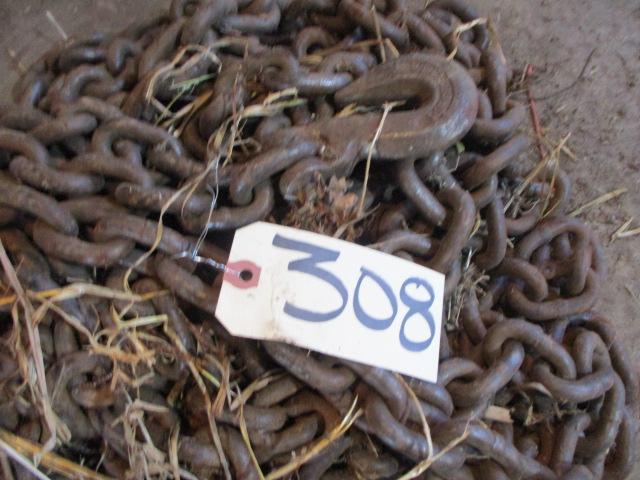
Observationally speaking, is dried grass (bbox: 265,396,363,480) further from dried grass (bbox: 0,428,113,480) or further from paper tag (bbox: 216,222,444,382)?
dried grass (bbox: 0,428,113,480)

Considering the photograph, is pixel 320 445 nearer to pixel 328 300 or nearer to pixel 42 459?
pixel 328 300

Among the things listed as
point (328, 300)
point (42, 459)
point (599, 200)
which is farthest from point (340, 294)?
point (599, 200)

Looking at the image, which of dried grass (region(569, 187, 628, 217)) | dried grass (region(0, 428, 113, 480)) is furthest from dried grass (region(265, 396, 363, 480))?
dried grass (region(569, 187, 628, 217))

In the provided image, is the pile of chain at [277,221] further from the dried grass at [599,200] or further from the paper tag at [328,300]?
the dried grass at [599,200]

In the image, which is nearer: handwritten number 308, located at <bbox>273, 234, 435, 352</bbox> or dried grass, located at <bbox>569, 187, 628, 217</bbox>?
handwritten number 308, located at <bbox>273, 234, 435, 352</bbox>

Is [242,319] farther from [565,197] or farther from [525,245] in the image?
[565,197]

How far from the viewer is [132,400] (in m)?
0.91

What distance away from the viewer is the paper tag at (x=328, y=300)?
871mm

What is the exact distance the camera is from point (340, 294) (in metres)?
0.89

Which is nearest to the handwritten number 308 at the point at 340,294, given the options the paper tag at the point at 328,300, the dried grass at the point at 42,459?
the paper tag at the point at 328,300

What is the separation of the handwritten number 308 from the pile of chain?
62 mm

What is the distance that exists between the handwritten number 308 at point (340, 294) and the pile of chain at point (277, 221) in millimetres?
62

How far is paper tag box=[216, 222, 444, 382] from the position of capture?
2.86 ft

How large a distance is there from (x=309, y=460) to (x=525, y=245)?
1.86 feet
